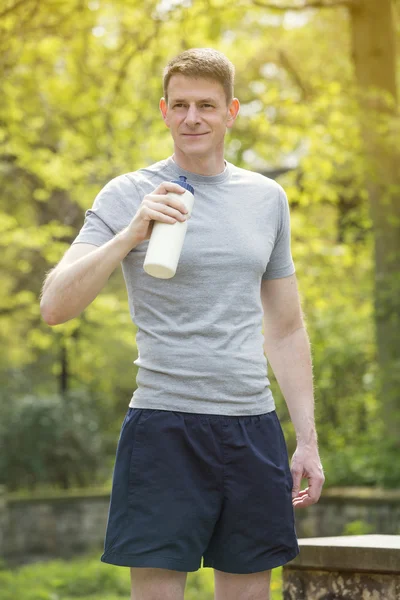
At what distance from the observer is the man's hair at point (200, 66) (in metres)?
2.30

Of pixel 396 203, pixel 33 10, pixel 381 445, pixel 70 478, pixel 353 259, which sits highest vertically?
pixel 33 10

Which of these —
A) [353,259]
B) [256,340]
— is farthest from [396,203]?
[256,340]

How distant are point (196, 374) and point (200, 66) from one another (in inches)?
28.0

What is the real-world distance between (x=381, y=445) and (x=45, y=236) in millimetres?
5324

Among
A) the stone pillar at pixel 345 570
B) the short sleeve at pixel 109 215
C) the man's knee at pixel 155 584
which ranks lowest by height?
the stone pillar at pixel 345 570

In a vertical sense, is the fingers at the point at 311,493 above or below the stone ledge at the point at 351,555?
above

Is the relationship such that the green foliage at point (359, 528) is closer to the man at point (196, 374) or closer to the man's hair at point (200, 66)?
the man at point (196, 374)

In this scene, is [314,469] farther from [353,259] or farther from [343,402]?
[353,259]

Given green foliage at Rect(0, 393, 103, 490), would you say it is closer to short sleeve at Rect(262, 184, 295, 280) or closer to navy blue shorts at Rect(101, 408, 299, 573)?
short sleeve at Rect(262, 184, 295, 280)

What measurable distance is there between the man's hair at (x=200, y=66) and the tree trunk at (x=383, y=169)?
7.06 meters

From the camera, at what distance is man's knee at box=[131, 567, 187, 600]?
7.22ft

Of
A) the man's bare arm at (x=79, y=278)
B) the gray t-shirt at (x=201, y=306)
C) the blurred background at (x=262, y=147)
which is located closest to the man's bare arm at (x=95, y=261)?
the man's bare arm at (x=79, y=278)

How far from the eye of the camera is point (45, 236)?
12641 millimetres

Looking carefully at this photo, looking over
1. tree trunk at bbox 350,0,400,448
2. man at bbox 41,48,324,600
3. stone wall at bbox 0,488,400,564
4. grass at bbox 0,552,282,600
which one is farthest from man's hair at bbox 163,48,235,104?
stone wall at bbox 0,488,400,564
